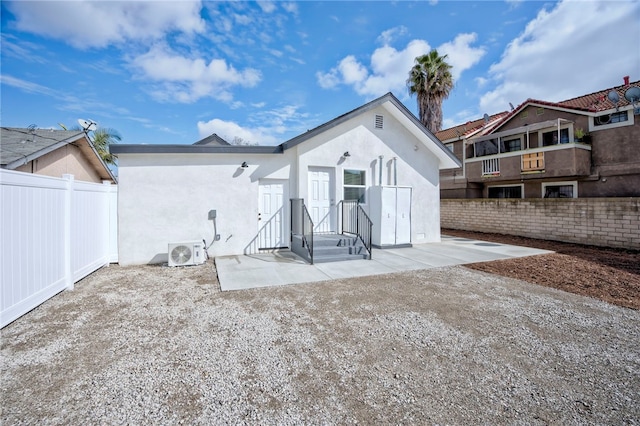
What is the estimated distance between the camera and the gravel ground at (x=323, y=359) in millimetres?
2002

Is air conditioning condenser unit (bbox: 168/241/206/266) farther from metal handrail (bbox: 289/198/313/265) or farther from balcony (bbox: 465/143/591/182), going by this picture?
balcony (bbox: 465/143/591/182)

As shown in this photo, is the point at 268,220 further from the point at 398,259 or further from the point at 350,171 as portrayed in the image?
the point at 398,259

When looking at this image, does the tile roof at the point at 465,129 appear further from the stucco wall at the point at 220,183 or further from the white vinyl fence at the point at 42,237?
the white vinyl fence at the point at 42,237

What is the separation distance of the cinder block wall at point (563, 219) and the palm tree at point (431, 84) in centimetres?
778

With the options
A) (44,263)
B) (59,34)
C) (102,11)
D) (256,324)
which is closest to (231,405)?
(256,324)

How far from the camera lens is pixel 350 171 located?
896cm

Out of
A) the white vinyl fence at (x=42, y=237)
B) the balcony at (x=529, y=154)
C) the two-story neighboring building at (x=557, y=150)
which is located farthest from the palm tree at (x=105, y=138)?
the balcony at (x=529, y=154)

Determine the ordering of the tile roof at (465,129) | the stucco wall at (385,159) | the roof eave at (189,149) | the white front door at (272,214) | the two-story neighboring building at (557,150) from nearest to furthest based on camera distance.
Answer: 1. the roof eave at (189,149)
2. the white front door at (272,214)
3. the stucco wall at (385,159)
4. the two-story neighboring building at (557,150)
5. the tile roof at (465,129)

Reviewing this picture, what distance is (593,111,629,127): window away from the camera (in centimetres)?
1234

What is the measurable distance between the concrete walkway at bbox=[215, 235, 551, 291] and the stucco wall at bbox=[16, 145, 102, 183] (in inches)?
275

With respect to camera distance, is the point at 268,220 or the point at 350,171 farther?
the point at 350,171

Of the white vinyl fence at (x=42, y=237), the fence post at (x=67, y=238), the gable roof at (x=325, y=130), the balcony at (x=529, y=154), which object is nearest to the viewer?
the white vinyl fence at (x=42, y=237)

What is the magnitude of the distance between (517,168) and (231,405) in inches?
713

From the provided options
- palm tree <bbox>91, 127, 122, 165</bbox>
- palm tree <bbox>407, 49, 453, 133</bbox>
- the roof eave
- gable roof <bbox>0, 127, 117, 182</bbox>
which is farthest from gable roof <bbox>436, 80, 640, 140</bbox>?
palm tree <bbox>91, 127, 122, 165</bbox>
